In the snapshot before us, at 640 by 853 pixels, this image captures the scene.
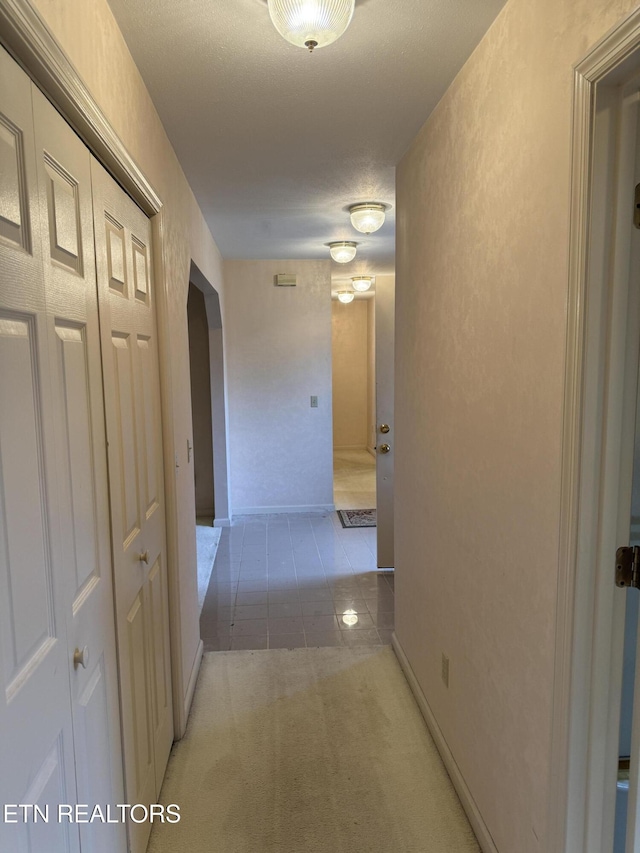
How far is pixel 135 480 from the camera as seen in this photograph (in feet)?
5.46

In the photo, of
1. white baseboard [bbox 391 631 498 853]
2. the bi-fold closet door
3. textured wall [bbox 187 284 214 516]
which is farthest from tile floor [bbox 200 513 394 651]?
the bi-fold closet door

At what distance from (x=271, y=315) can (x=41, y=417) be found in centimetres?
445

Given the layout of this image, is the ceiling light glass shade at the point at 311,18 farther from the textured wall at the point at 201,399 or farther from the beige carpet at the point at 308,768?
the textured wall at the point at 201,399

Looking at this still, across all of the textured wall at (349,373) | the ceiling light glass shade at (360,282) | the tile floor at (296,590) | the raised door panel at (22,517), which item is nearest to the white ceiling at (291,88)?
the raised door panel at (22,517)

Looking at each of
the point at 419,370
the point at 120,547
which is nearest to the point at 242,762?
the point at 120,547

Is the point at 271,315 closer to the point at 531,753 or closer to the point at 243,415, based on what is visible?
the point at 243,415

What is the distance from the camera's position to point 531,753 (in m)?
1.36

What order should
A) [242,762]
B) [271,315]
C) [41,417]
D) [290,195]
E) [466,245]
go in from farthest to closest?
[271,315] → [290,195] → [242,762] → [466,245] → [41,417]

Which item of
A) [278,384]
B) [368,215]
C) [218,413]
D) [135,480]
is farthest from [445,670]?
[278,384]

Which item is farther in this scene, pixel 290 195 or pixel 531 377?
pixel 290 195

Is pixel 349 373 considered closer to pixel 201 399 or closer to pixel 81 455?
pixel 201 399

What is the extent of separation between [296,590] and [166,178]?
102 inches

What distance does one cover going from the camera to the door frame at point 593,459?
3.55ft

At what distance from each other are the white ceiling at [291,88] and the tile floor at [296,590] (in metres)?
2.44
